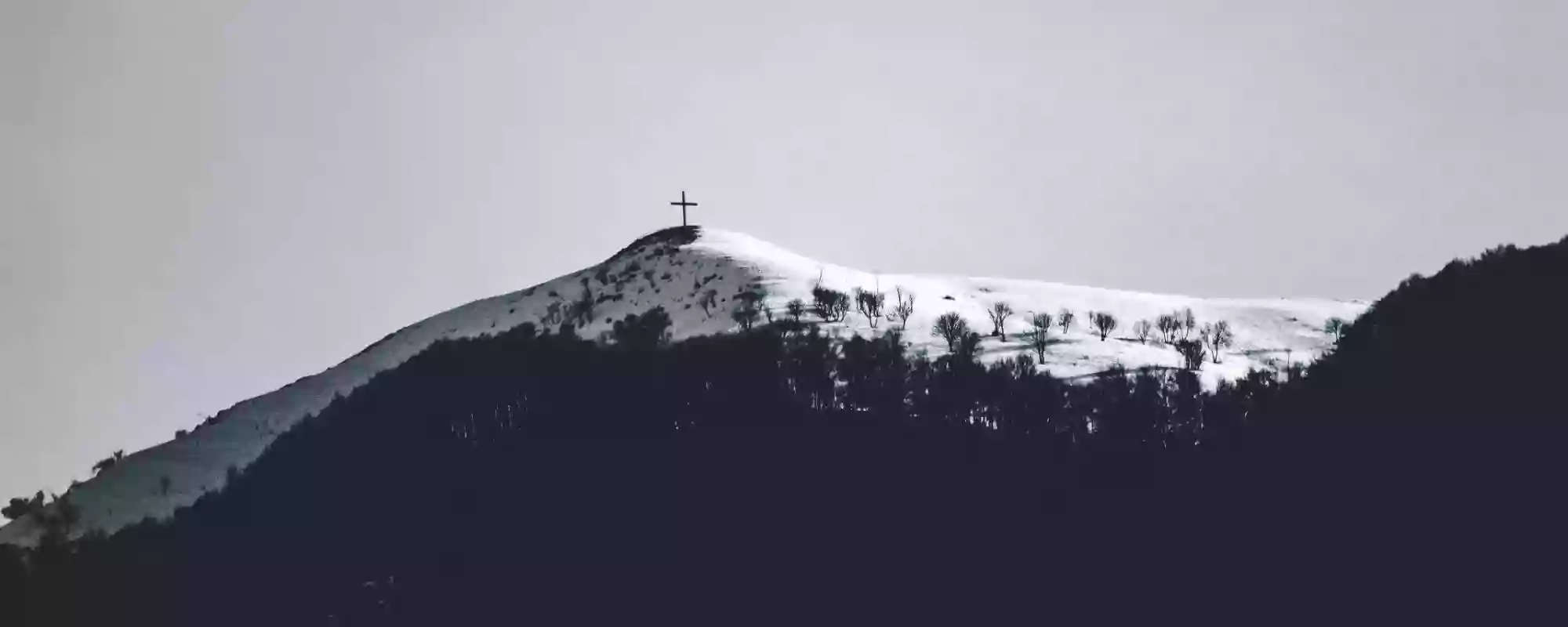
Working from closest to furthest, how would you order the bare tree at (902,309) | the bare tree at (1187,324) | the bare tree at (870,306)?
the bare tree at (870,306), the bare tree at (902,309), the bare tree at (1187,324)

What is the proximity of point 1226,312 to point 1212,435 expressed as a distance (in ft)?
303

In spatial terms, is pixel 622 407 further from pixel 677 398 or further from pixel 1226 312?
pixel 1226 312

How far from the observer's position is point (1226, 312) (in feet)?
602

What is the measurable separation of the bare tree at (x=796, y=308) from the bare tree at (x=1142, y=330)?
39834 mm

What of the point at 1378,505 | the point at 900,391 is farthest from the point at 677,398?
the point at 1378,505

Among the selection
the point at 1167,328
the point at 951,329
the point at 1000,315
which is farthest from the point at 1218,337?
the point at 951,329

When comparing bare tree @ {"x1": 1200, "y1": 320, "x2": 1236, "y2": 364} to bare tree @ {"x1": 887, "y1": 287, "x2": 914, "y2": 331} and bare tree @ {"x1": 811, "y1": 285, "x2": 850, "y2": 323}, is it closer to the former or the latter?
bare tree @ {"x1": 887, "y1": 287, "x2": 914, "y2": 331}

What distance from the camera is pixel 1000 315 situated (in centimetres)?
15950

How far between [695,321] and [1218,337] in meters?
60.4

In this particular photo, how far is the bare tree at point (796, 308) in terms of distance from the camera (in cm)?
14862

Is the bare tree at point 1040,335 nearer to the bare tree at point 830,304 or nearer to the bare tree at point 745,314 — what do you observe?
the bare tree at point 830,304

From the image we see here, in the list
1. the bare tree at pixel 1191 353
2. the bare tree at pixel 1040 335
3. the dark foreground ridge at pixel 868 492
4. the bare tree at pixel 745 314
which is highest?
the bare tree at pixel 745 314

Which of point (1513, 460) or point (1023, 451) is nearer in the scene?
point (1513, 460)

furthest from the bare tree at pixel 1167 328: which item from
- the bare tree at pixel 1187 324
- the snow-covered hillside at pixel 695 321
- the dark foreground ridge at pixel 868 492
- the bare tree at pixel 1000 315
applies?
the dark foreground ridge at pixel 868 492
